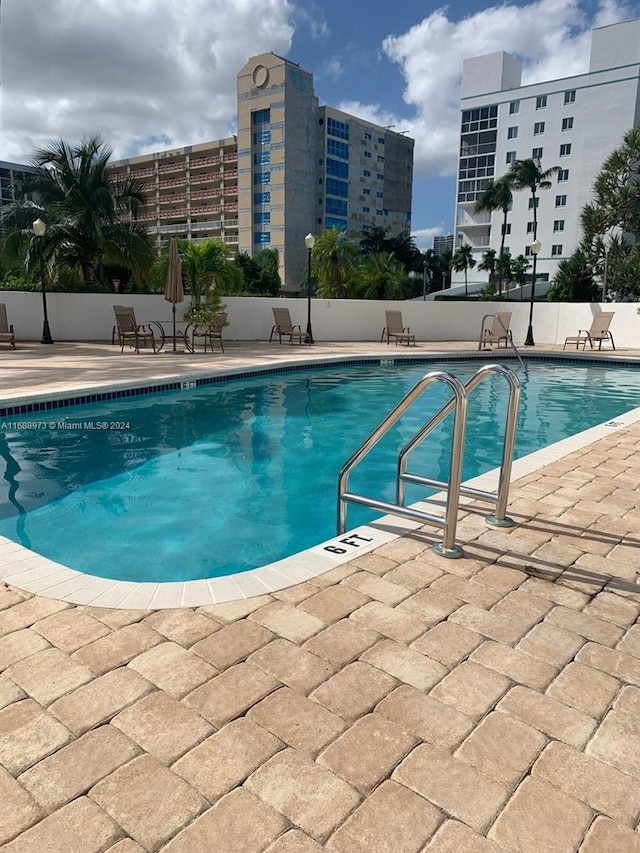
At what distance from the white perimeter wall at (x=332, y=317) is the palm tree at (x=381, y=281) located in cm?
1318

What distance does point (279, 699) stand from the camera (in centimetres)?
200

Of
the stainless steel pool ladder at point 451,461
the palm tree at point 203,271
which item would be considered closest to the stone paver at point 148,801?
the stainless steel pool ladder at point 451,461

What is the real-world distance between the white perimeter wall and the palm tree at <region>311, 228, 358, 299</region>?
1438 cm

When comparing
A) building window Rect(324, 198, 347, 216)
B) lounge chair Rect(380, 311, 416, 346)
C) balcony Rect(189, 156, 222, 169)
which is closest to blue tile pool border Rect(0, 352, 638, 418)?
lounge chair Rect(380, 311, 416, 346)

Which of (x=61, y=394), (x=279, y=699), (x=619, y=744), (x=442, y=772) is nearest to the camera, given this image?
(x=442, y=772)

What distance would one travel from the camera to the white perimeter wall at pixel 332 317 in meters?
17.0

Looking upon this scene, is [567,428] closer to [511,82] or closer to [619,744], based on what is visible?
[619,744]

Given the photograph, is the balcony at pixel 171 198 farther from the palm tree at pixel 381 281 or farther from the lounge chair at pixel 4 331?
the lounge chair at pixel 4 331

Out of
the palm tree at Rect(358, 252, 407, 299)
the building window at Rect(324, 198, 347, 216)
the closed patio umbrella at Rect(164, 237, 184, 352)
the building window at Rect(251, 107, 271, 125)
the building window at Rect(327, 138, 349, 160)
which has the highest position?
the building window at Rect(251, 107, 271, 125)

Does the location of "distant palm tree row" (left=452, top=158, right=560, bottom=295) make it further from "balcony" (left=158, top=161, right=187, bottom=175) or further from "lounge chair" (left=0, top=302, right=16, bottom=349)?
"balcony" (left=158, top=161, right=187, bottom=175)

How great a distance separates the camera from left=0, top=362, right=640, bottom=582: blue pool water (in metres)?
4.48

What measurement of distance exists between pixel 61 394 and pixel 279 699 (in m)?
7.33

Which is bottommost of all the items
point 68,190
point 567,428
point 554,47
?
point 567,428

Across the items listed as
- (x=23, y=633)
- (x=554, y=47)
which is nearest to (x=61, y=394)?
(x=23, y=633)
